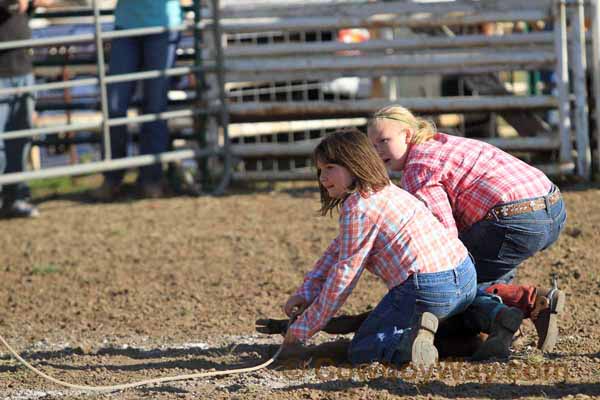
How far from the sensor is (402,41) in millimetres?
8570

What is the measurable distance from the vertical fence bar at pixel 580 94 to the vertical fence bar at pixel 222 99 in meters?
2.77

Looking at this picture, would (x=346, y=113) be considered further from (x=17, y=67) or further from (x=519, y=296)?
(x=519, y=296)

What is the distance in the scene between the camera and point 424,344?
13.3 feet

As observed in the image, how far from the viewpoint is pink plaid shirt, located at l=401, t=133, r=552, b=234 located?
4.48 m

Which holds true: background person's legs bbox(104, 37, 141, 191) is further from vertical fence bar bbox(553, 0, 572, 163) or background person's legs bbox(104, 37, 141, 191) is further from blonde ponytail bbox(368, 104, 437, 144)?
blonde ponytail bbox(368, 104, 437, 144)

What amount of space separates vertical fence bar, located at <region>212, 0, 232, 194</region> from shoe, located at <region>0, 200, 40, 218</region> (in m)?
1.45

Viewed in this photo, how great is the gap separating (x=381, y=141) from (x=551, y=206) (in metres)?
0.79

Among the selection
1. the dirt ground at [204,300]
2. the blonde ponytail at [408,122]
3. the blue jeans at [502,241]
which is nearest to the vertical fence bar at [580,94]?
the dirt ground at [204,300]

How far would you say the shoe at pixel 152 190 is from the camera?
28.1ft

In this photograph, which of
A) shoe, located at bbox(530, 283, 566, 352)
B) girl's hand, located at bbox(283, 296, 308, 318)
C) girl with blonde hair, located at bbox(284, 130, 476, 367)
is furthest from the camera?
girl's hand, located at bbox(283, 296, 308, 318)

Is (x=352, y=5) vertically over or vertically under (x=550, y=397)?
over

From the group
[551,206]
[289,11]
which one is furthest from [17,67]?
[551,206]

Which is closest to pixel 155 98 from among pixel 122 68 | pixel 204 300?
pixel 122 68

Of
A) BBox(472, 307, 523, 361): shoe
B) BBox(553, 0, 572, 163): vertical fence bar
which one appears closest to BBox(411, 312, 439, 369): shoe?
BBox(472, 307, 523, 361): shoe
